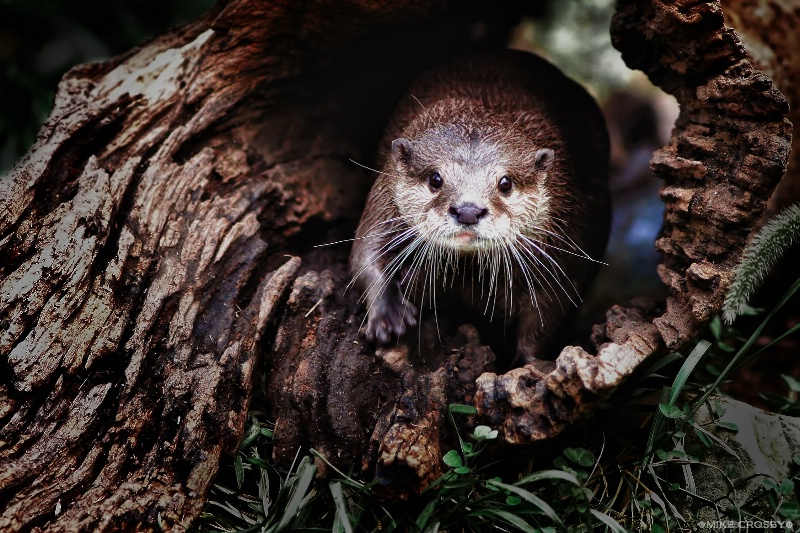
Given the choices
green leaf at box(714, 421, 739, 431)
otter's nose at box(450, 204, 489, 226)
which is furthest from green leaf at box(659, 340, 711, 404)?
otter's nose at box(450, 204, 489, 226)

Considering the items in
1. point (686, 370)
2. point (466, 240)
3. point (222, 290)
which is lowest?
point (686, 370)

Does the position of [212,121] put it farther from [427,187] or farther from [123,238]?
[427,187]

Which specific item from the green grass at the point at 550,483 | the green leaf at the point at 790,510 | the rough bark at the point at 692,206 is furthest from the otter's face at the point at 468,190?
the green leaf at the point at 790,510

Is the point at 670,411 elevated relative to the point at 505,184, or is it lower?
lower

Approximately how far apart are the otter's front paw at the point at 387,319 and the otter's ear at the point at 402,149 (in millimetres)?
535

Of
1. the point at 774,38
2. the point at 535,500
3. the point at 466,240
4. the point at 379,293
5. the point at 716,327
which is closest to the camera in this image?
the point at 535,500

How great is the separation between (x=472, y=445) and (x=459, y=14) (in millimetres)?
2176

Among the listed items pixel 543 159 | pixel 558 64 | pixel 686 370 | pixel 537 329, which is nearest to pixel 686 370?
pixel 686 370

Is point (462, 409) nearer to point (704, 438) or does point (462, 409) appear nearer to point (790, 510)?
point (704, 438)

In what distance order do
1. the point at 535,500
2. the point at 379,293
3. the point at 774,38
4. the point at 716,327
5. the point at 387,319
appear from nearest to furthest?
the point at 535,500 → the point at 387,319 → the point at 379,293 → the point at 774,38 → the point at 716,327

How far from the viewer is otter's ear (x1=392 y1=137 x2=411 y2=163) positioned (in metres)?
2.45

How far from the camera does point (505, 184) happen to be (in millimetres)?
2348

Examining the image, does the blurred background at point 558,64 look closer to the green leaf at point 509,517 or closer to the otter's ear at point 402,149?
the otter's ear at point 402,149

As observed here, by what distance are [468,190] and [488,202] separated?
0.09 m
